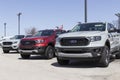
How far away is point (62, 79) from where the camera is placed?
9531 mm

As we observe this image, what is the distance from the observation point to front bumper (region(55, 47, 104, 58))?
11906mm

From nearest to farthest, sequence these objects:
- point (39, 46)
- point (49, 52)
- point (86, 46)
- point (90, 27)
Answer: point (86, 46) → point (90, 27) → point (39, 46) → point (49, 52)

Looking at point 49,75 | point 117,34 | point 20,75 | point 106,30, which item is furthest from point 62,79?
point 117,34

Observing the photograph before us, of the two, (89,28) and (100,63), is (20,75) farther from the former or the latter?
(89,28)

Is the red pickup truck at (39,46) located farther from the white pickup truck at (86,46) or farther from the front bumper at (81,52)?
the front bumper at (81,52)

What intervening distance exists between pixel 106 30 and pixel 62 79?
4.55 m

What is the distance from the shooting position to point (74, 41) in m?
12.3

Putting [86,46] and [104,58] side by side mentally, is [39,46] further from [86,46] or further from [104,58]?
[104,58]

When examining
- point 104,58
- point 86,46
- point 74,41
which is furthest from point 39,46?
point 104,58

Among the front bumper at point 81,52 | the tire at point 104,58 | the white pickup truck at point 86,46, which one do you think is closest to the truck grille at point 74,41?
the white pickup truck at point 86,46

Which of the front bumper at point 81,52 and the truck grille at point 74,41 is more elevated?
the truck grille at point 74,41

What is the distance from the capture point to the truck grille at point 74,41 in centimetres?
1207

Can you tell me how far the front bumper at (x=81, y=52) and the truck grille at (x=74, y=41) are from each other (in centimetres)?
21

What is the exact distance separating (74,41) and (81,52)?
530 millimetres
